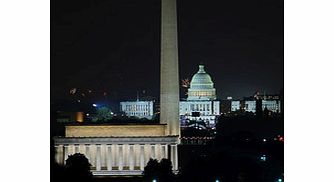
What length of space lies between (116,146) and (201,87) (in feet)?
30.4

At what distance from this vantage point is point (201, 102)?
2331 centimetres

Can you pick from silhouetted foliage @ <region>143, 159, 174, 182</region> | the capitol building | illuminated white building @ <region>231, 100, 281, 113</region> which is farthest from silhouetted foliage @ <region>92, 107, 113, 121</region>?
silhouetted foliage @ <region>143, 159, 174, 182</region>

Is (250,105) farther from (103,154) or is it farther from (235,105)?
(103,154)

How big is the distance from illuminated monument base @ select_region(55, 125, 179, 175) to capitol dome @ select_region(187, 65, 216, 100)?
7.97 meters

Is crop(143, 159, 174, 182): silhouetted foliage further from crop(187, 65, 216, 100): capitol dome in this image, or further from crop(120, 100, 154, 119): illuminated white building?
crop(187, 65, 216, 100): capitol dome

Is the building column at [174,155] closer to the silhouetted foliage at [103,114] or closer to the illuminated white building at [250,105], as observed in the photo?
the illuminated white building at [250,105]

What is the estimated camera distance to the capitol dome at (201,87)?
23984 millimetres

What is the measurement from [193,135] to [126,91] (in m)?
2.97

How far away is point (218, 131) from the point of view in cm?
1895

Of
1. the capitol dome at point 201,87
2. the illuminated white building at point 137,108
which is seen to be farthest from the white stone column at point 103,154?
the capitol dome at point 201,87

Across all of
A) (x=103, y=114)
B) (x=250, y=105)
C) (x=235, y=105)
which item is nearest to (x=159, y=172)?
(x=103, y=114)

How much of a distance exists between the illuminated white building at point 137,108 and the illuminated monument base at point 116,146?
4.27 m
